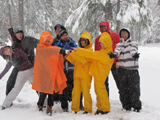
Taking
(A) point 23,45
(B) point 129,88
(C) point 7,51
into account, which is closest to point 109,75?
(B) point 129,88

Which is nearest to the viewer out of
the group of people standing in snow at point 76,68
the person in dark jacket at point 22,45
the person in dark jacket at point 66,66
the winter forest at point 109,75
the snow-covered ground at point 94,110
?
the snow-covered ground at point 94,110

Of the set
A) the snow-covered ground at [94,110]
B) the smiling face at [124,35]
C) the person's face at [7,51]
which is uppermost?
the smiling face at [124,35]

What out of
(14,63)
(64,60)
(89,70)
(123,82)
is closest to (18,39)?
(14,63)

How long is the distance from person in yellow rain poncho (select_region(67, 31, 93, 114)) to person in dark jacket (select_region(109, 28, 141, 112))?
2.64 feet

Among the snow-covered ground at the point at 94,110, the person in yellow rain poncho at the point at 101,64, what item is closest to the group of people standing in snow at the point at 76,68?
the person in yellow rain poncho at the point at 101,64

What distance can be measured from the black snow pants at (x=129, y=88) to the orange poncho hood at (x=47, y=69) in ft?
5.18

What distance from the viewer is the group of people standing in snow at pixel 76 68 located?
11.1 ft

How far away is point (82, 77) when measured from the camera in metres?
3.46

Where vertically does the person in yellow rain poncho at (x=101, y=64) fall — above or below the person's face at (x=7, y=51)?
below

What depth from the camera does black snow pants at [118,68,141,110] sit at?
11.5 ft

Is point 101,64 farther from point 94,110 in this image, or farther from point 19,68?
point 19,68

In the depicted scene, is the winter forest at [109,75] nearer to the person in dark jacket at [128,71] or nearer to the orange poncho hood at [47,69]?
the person in dark jacket at [128,71]

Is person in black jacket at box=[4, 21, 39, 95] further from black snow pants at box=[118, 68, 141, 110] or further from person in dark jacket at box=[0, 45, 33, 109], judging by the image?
black snow pants at box=[118, 68, 141, 110]

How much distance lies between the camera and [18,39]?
12.7ft
